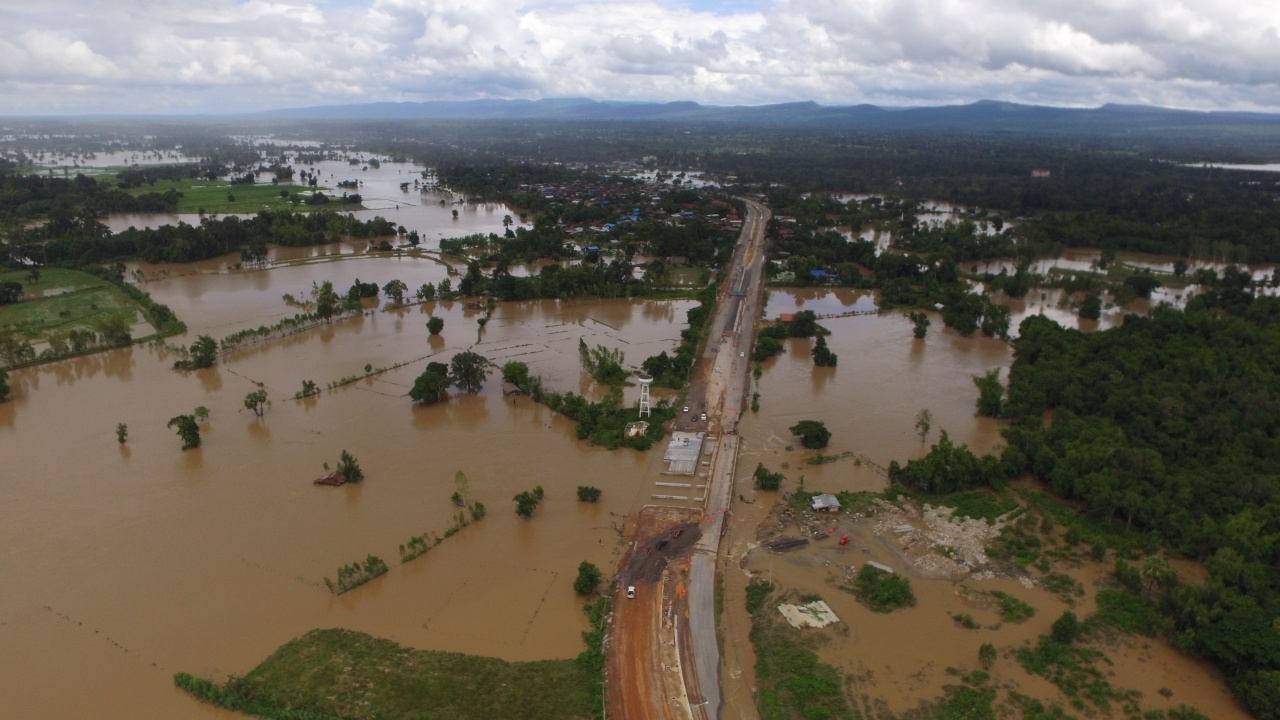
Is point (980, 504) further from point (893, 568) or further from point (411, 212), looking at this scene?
point (411, 212)

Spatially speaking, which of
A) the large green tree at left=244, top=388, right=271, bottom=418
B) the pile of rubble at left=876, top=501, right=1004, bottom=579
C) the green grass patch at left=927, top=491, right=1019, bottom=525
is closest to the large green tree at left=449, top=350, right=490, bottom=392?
the large green tree at left=244, top=388, right=271, bottom=418

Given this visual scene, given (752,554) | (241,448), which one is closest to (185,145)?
(241,448)

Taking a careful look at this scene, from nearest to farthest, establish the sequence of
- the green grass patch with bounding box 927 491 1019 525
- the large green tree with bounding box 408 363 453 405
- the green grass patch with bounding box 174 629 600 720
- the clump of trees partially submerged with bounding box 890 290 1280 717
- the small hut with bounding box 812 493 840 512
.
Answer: the green grass patch with bounding box 174 629 600 720 → the clump of trees partially submerged with bounding box 890 290 1280 717 → the green grass patch with bounding box 927 491 1019 525 → the small hut with bounding box 812 493 840 512 → the large green tree with bounding box 408 363 453 405

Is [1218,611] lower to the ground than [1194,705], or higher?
higher

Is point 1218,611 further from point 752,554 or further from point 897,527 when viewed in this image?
point 752,554

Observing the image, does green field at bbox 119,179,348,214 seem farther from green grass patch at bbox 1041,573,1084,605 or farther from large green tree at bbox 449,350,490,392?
green grass patch at bbox 1041,573,1084,605

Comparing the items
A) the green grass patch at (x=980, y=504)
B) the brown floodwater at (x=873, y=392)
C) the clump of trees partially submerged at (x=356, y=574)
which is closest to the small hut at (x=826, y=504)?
the brown floodwater at (x=873, y=392)

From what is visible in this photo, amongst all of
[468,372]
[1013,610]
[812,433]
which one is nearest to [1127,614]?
[1013,610]
